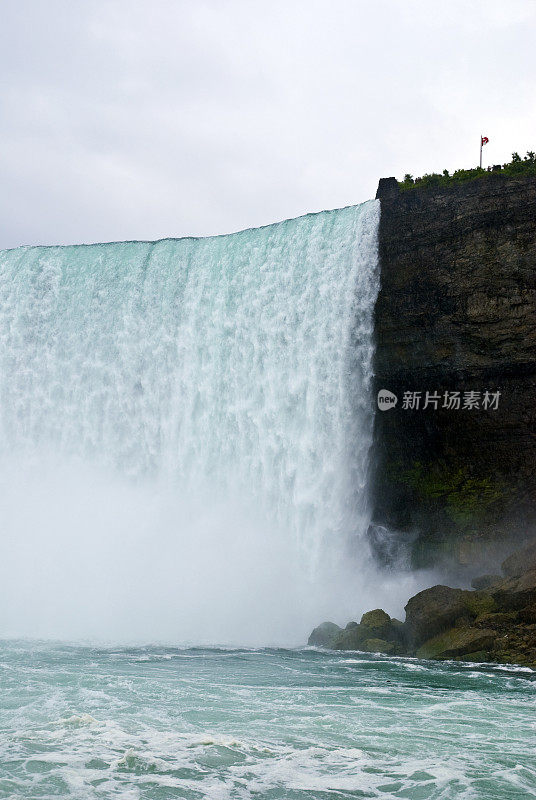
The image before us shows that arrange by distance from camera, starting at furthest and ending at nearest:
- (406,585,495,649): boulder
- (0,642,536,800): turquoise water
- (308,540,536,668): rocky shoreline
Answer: (406,585,495,649): boulder → (308,540,536,668): rocky shoreline → (0,642,536,800): turquoise water

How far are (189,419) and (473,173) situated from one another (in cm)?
1215

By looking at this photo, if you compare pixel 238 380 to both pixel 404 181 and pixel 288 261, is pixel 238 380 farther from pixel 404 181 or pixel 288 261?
pixel 404 181

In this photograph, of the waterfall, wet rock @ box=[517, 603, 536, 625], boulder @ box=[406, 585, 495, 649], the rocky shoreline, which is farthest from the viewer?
the waterfall

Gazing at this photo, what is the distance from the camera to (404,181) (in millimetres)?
26406

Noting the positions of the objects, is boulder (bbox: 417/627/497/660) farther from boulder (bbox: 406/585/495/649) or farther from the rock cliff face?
the rock cliff face

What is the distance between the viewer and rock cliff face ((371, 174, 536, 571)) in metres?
23.2

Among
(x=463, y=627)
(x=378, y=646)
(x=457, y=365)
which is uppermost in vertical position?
(x=457, y=365)

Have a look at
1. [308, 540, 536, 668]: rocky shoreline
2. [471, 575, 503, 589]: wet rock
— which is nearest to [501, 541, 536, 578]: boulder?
[308, 540, 536, 668]: rocky shoreline

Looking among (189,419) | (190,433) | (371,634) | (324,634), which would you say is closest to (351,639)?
(371,634)

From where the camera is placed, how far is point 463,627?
58.8ft

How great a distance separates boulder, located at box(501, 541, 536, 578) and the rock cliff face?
9.48 ft

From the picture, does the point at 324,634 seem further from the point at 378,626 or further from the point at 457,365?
the point at 457,365

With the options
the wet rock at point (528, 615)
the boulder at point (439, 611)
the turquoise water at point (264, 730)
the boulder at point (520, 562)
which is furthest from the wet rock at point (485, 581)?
the turquoise water at point (264, 730)

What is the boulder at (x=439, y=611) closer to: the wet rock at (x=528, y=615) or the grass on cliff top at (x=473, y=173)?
the wet rock at (x=528, y=615)
